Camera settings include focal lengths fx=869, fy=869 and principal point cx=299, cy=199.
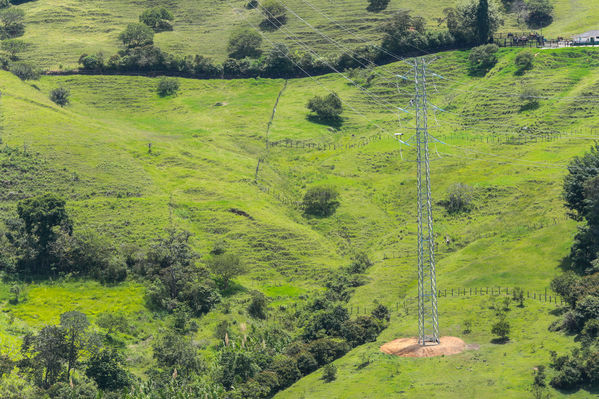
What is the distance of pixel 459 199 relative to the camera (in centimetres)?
15388

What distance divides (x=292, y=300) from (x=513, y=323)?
36712mm

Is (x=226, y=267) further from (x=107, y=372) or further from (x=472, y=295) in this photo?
(x=472, y=295)

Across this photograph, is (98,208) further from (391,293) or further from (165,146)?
(391,293)

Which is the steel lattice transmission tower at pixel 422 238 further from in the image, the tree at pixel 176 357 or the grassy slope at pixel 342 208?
the tree at pixel 176 357

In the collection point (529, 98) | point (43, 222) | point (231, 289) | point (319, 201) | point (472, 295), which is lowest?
point (231, 289)

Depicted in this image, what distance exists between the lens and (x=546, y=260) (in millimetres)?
128750

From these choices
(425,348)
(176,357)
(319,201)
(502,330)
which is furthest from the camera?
(319,201)

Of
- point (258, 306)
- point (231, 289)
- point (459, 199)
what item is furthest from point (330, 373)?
point (459, 199)

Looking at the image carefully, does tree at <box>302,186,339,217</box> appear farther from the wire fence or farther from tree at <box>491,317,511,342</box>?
tree at <box>491,317,511,342</box>

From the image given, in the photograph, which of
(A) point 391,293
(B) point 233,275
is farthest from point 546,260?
(B) point 233,275

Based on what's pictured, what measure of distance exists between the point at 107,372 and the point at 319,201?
211 ft

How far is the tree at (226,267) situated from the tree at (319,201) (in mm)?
27932

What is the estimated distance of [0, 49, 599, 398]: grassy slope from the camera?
361 feet

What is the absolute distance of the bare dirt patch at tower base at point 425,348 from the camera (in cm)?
10612
